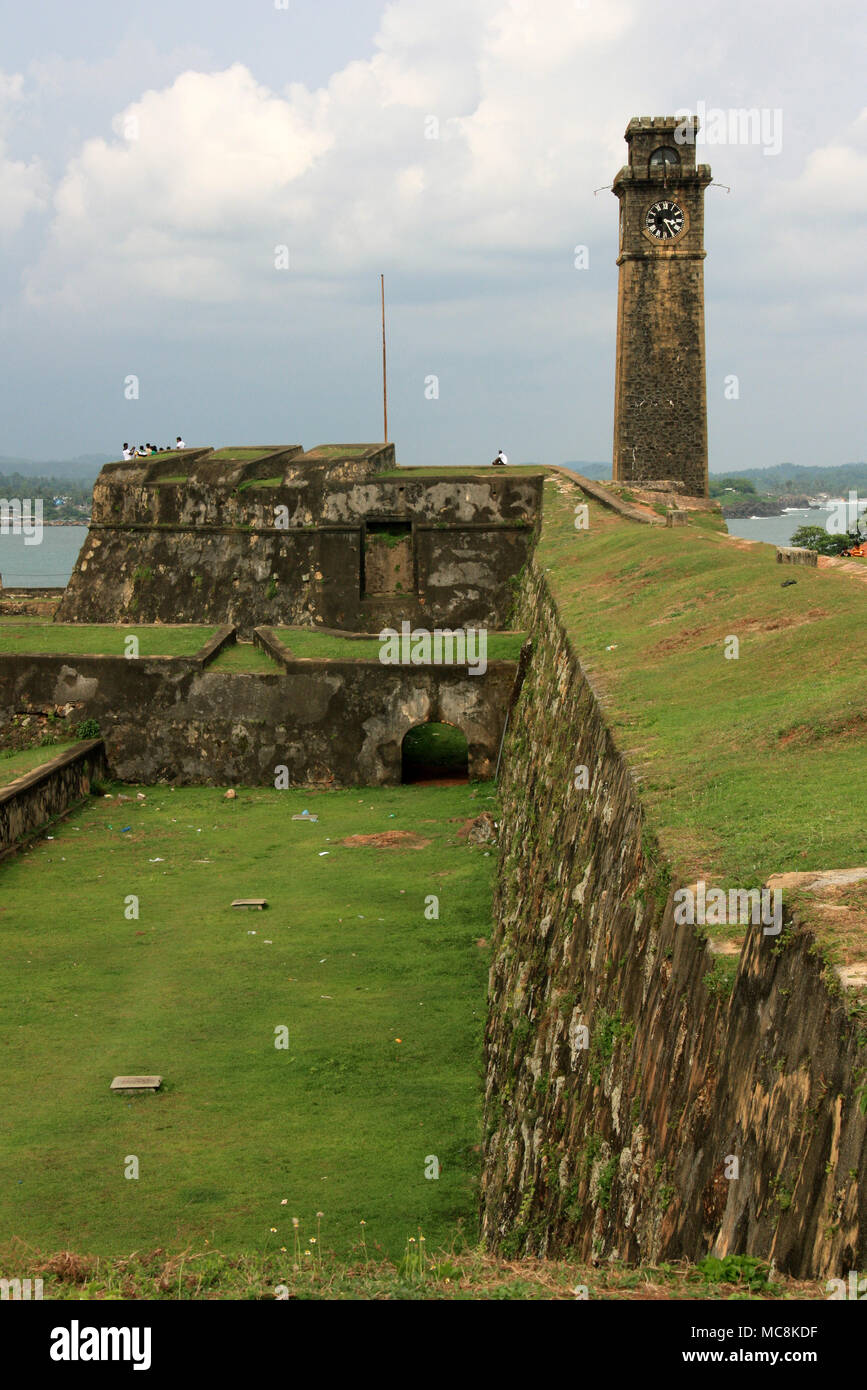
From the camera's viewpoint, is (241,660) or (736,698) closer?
(736,698)

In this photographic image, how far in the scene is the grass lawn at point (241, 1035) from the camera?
8.34 meters

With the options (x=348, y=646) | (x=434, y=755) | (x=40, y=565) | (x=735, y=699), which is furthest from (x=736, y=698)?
(x=40, y=565)

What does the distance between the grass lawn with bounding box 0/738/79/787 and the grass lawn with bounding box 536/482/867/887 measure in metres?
7.92

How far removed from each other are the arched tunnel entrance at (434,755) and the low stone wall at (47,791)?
478 cm

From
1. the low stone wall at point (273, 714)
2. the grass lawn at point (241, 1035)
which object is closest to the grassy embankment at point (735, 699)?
the grass lawn at point (241, 1035)

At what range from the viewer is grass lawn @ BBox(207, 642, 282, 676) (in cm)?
2070

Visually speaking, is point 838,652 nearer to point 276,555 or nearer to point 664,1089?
point 664,1089

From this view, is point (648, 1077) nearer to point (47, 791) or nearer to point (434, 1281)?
point (434, 1281)

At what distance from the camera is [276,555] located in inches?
1044

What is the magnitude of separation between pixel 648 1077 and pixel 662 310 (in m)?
32.6

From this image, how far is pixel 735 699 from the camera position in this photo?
8.73 meters

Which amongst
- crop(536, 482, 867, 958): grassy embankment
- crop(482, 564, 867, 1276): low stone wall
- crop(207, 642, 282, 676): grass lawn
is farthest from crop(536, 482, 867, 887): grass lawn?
crop(207, 642, 282, 676): grass lawn
